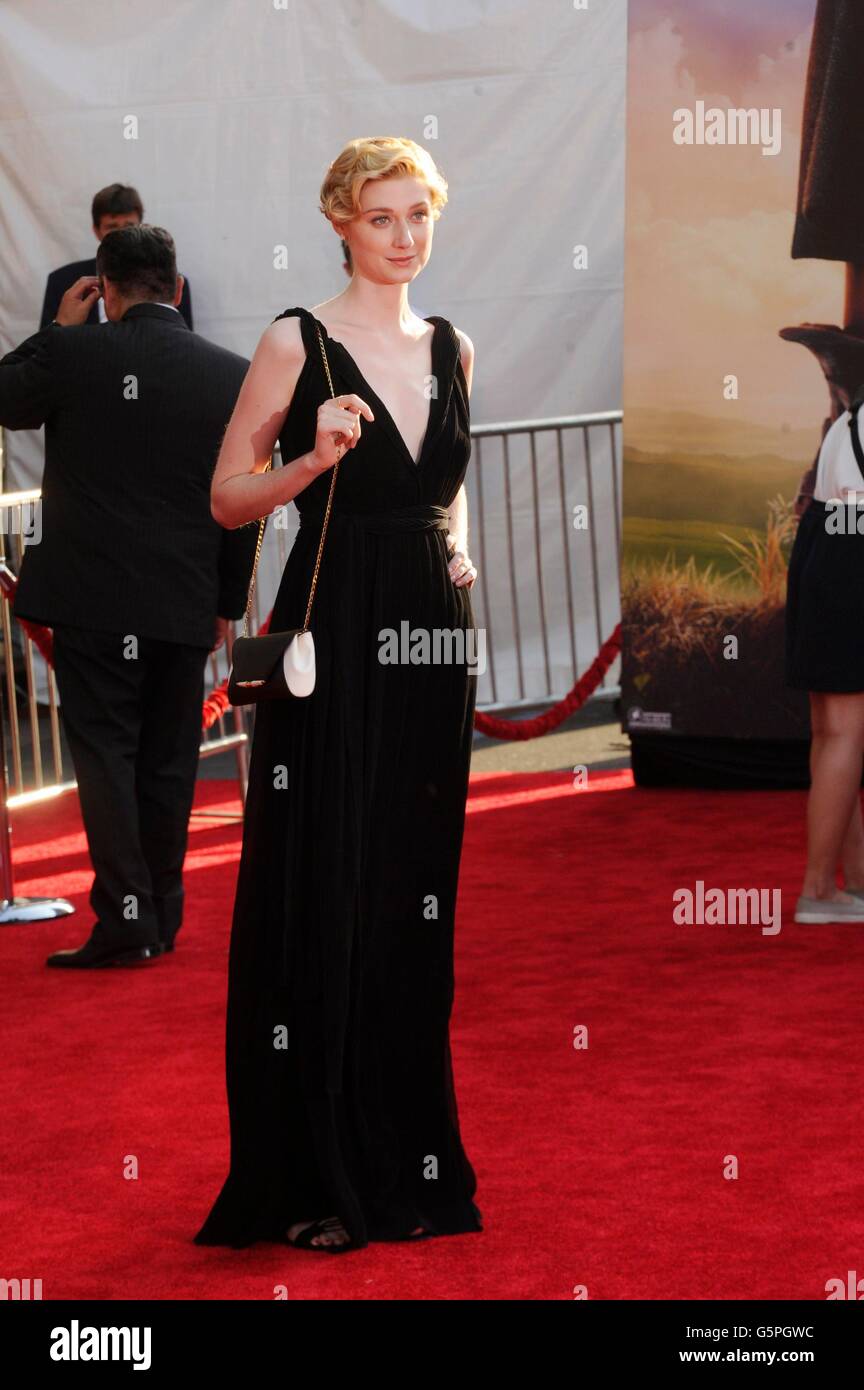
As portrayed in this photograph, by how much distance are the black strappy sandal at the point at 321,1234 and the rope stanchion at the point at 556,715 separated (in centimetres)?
425

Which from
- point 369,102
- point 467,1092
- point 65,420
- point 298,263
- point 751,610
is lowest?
point 467,1092

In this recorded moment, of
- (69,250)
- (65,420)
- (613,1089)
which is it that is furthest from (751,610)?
(69,250)

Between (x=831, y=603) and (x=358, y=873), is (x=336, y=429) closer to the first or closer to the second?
(x=358, y=873)

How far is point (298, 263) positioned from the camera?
9.80 metres

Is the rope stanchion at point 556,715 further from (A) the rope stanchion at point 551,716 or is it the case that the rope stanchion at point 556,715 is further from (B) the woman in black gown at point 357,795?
(B) the woman in black gown at point 357,795

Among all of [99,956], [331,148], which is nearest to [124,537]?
[99,956]

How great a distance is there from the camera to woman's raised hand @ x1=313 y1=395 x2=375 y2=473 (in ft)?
10.4

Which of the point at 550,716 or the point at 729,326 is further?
the point at 550,716

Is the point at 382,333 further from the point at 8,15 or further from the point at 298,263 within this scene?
the point at 8,15

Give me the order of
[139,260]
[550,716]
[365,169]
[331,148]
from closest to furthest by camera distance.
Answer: [365,169] < [139,260] < [550,716] < [331,148]

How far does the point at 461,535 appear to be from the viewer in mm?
3568

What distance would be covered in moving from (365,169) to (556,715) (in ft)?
16.0

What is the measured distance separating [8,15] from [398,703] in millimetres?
7662

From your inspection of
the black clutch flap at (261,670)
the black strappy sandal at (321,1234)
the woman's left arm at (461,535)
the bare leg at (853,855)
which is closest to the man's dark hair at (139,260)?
the woman's left arm at (461,535)
